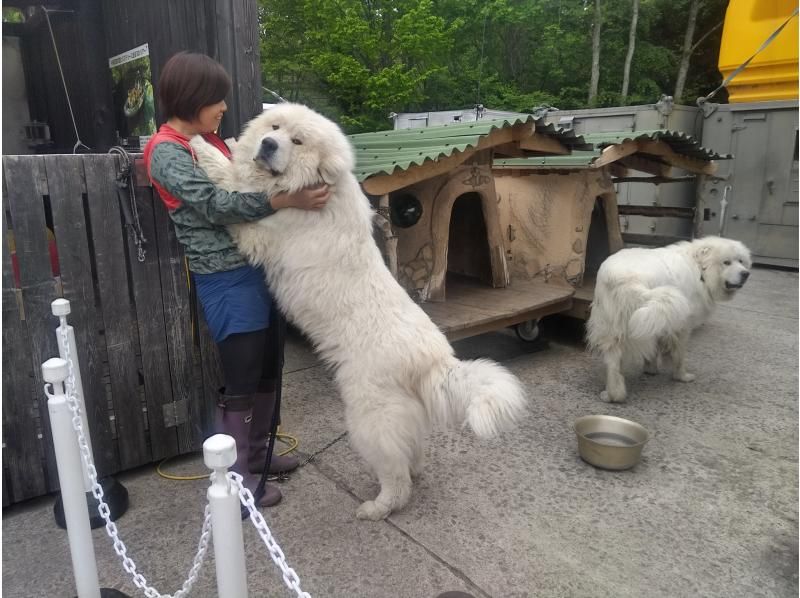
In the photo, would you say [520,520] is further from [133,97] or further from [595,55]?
[595,55]

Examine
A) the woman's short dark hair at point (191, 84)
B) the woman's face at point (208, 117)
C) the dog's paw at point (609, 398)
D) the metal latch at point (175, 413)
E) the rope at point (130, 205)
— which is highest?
the woman's short dark hair at point (191, 84)

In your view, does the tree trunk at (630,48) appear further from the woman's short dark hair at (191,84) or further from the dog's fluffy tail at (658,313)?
the woman's short dark hair at (191,84)

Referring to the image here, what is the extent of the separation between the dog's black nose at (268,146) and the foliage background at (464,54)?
16043 mm

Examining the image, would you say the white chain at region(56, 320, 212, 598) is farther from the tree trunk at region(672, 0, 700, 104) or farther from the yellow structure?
the tree trunk at region(672, 0, 700, 104)

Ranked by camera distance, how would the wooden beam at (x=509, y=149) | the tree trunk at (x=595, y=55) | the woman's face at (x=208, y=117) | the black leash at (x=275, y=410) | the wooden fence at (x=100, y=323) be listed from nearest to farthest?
the woman's face at (x=208, y=117)
the wooden fence at (x=100, y=323)
the black leash at (x=275, y=410)
the wooden beam at (x=509, y=149)
the tree trunk at (x=595, y=55)

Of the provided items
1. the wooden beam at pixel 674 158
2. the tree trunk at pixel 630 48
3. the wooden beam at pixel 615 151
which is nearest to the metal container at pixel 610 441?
the wooden beam at pixel 615 151

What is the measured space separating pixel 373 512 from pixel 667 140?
5.31 m

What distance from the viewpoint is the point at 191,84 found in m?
2.47

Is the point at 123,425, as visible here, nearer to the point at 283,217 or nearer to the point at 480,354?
the point at 283,217

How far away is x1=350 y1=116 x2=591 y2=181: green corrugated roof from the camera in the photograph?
4453mm

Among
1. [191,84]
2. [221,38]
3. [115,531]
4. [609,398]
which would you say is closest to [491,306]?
[609,398]

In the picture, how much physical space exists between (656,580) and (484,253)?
4.64m

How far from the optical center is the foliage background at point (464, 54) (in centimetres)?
1762

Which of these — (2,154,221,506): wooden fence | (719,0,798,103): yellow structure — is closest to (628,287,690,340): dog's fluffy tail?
(2,154,221,506): wooden fence
